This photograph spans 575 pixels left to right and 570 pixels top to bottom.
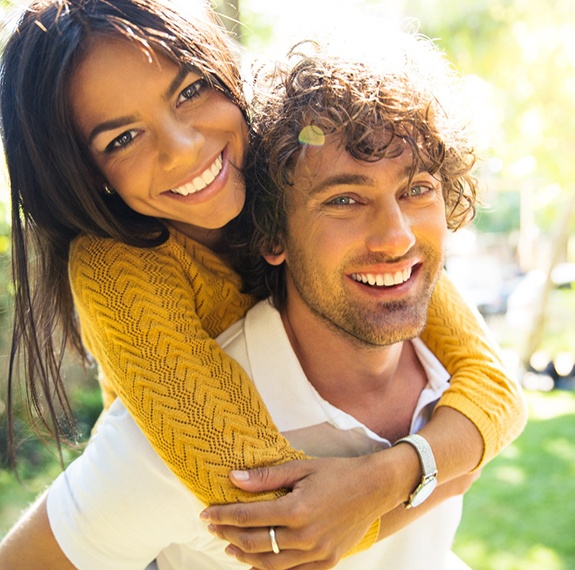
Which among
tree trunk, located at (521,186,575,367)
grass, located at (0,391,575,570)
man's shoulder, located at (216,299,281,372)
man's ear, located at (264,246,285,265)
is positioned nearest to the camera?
man's shoulder, located at (216,299,281,372)

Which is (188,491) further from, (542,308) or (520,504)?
(542,308)

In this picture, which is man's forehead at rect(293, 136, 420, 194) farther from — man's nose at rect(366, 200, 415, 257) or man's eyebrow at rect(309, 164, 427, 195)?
man's nose at rect(366, 200, 415, 257)

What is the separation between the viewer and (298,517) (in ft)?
5.63

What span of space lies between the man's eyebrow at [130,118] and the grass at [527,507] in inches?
177

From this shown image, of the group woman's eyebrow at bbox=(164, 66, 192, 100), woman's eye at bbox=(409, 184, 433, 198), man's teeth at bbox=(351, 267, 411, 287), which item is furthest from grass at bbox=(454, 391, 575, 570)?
woman's eyebrow at bbox=(164, 66, 192, 100)

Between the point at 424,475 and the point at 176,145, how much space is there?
1.19 metres

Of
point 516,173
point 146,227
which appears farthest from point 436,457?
point 516,173

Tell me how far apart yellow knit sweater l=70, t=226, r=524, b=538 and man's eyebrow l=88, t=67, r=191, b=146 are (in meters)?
0.33

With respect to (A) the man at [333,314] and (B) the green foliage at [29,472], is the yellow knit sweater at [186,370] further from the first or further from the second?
(B) the green foliage at [29,472]

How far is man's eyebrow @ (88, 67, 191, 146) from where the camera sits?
2.02 m

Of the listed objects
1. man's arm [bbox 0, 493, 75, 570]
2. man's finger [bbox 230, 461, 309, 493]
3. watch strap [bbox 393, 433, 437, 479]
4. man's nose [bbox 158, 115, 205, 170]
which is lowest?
man's arm [bbox 0, 493, 75, 570]

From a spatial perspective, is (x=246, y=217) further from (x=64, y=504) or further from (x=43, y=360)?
(x=64, y=504)

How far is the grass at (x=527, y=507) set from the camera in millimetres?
5262

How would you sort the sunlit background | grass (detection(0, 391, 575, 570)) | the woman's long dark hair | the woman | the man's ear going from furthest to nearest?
grass (detection(0, 391, 575, 570))
the sunlit background
the man's ear
the woman's long dark hair
the woman
